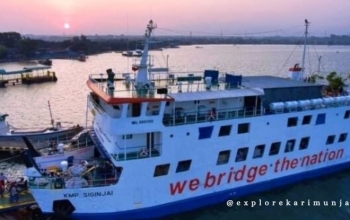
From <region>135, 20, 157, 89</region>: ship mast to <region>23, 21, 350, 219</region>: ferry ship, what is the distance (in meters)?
0.05

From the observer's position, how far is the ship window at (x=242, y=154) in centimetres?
1848

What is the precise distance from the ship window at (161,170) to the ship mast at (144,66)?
12.6ft

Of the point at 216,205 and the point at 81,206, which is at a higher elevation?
the point at 81,206

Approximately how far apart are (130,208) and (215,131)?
5311 millimetres

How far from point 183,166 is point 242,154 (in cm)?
338

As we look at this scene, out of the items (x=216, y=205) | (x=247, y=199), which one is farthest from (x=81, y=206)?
(x=247, y=199)

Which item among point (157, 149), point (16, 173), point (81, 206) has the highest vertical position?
point (157, 149)

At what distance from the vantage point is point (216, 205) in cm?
1872

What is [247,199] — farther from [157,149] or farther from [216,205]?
[157,149]

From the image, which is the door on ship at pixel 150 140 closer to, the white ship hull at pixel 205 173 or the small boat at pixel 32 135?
the white ship hull at pixel 205 173

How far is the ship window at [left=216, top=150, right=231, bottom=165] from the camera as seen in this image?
18016 mm

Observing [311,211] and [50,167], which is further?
[311,211]

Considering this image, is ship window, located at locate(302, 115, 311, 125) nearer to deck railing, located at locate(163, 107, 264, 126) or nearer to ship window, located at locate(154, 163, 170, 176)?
deck railing, located at locate(163, 107, 264, 126)

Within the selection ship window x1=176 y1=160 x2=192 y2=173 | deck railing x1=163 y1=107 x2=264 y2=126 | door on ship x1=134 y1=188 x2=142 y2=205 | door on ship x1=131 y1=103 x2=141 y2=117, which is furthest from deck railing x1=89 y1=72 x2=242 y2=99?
door on ship x1=134 y1=188 x2=142 y2=205
